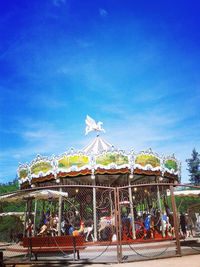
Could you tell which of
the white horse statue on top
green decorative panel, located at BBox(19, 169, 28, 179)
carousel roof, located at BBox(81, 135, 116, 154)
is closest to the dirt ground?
green decorative panel, located at BBox(19, 169, 28, 179)

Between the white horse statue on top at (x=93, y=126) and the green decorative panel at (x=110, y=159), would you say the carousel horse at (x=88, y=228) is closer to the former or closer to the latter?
the green decorative panel at (x=110, y=159)

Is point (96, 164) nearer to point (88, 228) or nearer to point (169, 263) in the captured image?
point (88, 228)

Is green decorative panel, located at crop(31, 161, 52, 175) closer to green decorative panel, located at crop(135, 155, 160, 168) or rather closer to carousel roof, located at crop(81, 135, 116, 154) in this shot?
carousel roof, located at crop(81, 135, 116, 154)

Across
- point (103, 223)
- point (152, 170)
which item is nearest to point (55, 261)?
point (103, 223)

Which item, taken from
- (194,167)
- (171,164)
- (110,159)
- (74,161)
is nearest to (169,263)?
(110,159)

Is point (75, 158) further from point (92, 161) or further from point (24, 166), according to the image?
point (24, 166)

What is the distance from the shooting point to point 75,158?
12.8 meters

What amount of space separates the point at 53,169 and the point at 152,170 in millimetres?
5542

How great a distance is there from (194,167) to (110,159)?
168ft

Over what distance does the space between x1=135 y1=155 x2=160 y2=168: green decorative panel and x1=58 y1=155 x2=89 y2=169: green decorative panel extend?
2856 millimetres

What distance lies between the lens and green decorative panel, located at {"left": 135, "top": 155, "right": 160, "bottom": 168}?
13.0m

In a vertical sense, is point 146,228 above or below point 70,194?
below

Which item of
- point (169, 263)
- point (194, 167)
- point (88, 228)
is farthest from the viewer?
point (194, 167)

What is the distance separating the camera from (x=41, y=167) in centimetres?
1344
